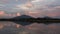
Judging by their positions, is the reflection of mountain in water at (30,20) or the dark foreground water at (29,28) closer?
the dark foreground water at (29,28)

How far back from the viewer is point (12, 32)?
2.93m

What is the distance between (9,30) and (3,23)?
23 cm

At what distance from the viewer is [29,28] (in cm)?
321

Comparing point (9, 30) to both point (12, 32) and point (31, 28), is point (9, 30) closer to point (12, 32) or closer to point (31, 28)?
point (12, 32)

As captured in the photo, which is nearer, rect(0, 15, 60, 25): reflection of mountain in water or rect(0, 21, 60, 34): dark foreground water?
rect(0, 21, 60, 34): dark foreground water

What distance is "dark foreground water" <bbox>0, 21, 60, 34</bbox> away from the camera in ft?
9.67

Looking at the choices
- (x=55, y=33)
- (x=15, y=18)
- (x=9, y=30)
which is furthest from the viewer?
(x=15, y=18)

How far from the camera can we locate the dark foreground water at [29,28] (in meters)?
2.95

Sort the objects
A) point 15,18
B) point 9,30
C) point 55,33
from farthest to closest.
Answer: point 15,18 < point 9,30 < point 55,33

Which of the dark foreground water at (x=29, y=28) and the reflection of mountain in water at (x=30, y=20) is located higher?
the reflection of mountain in water at (x=30, y=20)

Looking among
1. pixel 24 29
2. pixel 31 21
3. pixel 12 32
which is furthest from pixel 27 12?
pixel 12 32

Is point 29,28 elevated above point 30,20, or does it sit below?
below

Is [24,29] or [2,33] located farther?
[24,29]

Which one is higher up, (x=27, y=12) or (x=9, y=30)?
(x=27, y=12)
